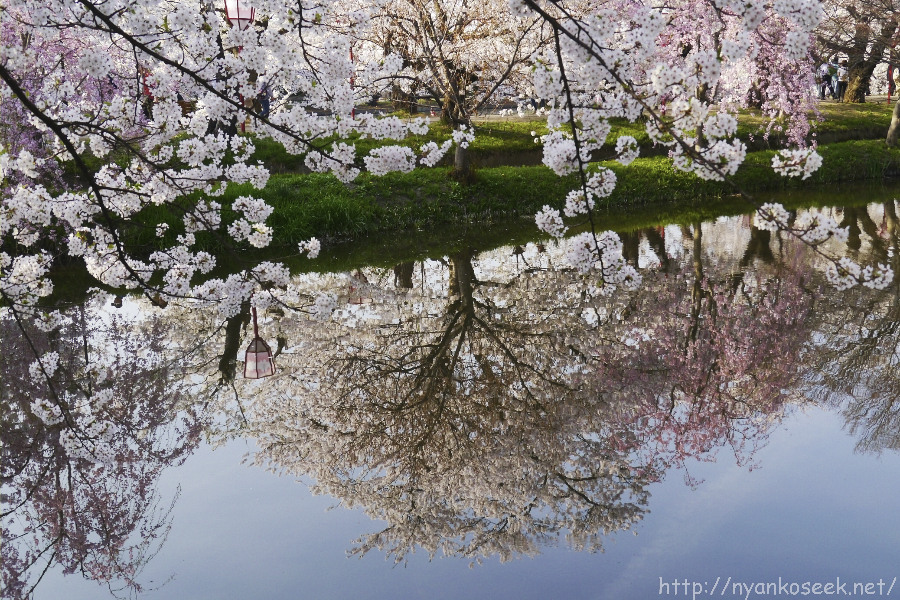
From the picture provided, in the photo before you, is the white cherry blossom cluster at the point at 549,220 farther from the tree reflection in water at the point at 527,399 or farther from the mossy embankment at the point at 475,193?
the mossy embankment at the point at 475,193

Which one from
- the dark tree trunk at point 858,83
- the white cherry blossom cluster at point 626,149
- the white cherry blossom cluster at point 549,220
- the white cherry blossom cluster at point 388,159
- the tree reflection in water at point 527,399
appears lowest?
the tree reflection in water at point 527,399

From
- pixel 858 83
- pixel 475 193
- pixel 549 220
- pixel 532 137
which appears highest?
pixel 858 83

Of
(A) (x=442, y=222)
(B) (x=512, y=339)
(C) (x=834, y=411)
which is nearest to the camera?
(C) (x=834, y=411)

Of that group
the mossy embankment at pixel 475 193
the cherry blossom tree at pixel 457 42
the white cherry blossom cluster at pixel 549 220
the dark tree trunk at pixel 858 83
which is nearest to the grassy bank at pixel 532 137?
the mossy embankment at pixel 475 193

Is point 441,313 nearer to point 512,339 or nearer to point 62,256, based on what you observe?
point 512,339

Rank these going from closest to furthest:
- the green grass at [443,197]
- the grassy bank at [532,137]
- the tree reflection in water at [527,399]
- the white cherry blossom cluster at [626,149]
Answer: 1. the white cherry blossom cluster at [626,149]
2. the tree reflection in water at [527,399]
3. the green grass at [443,197]
4. the grassy bank at [532,137]

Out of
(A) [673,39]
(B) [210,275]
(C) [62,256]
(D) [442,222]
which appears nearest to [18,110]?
(C) [62,256]

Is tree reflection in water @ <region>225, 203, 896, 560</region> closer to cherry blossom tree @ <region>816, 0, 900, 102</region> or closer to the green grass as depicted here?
the green grass

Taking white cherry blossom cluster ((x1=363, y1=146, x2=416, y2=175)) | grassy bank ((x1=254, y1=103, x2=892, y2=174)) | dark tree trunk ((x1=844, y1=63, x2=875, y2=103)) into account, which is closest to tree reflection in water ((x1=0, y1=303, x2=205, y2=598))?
white cherry blossom cluster ((x1=363, y1=146, x2=416, y2=175))

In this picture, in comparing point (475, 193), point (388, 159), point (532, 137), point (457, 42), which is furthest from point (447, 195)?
point (388, 159)

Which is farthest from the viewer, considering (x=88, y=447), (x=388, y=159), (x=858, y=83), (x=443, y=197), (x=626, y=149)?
(x=858, y=83)

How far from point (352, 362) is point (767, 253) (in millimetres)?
5085

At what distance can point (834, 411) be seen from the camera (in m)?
4.51

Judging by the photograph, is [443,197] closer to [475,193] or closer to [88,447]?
[475,193]
